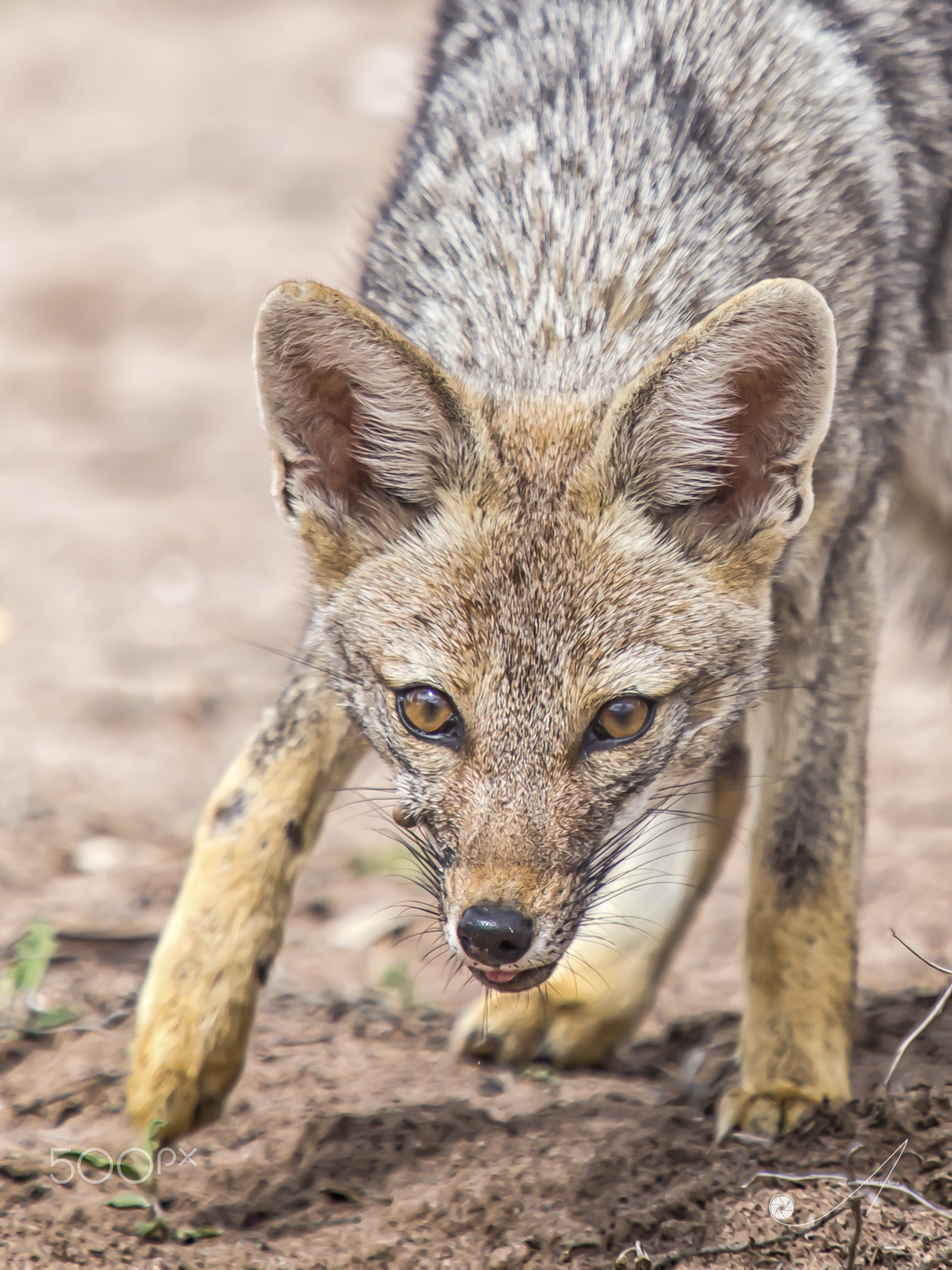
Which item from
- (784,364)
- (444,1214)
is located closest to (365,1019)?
(444,1214)

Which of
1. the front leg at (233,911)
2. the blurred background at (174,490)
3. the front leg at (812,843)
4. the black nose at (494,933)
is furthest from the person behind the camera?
the blurred background at (174,490)

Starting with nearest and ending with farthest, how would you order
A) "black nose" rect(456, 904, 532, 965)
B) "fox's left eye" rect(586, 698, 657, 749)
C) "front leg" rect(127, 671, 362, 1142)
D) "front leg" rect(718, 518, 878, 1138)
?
1. "black nose" rect(456, 904, 532, 965)
2. "fox's left eye" rect(586, 698, 657, 749)
3. "front leg" rect(127, 671, 362, 1142)
4. "front leg" rect(718, 518, 878, 1138)

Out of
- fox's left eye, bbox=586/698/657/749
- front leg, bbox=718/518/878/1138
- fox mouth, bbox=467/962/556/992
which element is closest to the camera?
fox mouth, bbox=467/962/556/992

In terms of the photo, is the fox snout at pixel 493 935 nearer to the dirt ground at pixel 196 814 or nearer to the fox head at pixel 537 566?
the fox head at pixel 537 566

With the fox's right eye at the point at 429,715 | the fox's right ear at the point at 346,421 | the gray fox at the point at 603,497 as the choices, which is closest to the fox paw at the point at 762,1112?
the gray fox at the point at 603,497

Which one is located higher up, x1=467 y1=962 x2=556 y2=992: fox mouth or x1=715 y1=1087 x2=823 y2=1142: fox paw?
x1=467 y1=962 x2=556 y2=992: fox mouth

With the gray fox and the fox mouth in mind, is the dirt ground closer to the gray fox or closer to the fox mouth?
the gray fox

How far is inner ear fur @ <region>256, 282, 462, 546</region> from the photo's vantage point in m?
3.23

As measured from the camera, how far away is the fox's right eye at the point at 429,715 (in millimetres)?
3309

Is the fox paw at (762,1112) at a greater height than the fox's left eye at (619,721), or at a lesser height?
lesser

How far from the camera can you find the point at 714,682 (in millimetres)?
3545

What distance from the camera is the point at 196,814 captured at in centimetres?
576

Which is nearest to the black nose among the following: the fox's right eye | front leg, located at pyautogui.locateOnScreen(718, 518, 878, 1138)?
the fox's right eye

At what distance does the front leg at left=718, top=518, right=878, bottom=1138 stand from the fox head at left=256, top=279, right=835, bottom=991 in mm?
543
